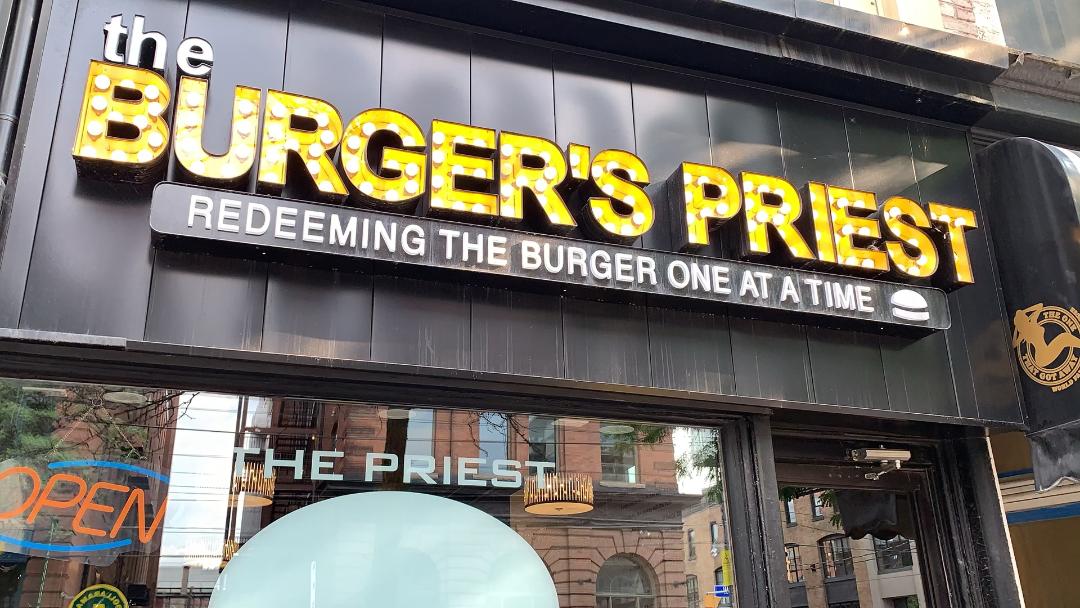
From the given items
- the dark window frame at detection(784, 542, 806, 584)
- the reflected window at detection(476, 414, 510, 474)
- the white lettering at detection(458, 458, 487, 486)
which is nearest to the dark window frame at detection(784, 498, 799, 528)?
the dark window frame at detection(784, 542, 806, 584)

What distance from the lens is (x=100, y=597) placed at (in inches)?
158

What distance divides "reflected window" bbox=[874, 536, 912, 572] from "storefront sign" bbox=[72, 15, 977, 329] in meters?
2.05

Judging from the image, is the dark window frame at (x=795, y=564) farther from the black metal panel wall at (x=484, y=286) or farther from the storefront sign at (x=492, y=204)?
the storefront sign at (x=492, y=204)

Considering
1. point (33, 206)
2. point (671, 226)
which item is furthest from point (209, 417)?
point (671, 226)

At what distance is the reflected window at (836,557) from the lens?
26.7 feet

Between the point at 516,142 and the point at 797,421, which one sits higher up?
the point at 516,142

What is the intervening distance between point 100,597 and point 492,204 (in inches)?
110

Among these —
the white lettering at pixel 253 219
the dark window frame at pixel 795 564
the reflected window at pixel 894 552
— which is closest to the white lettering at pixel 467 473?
the white lettering at pixel 253 219

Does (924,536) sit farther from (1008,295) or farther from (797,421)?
(1008,295)

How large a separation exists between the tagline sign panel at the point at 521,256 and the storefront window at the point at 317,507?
872 millimetres

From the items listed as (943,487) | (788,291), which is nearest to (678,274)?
(788,291)

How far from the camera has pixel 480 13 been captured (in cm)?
519

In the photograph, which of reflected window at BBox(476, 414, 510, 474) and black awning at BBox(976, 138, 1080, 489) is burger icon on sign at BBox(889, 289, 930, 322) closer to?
black awning at BBox(976, 138, 1080, 489)

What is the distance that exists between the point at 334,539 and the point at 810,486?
3.74 metres
